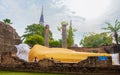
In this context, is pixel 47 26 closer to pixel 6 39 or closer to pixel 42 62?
pixel 6 39

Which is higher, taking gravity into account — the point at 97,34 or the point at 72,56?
the point at 97,34

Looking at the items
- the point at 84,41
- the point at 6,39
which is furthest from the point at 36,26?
the point at 6,39

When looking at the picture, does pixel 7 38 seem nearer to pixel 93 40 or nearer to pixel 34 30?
pixel 34 30

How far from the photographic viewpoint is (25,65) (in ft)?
59.4

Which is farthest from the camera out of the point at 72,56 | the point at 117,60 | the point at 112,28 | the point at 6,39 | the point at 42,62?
the point at 112,28

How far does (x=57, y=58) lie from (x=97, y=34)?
51.3m

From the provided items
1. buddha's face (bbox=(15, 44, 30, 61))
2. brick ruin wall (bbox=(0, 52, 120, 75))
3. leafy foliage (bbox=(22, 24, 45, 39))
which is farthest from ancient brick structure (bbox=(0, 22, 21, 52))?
leafy foliage (bbox=(22, 24, 45, 39))

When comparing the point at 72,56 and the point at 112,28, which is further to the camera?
the point at 112,28

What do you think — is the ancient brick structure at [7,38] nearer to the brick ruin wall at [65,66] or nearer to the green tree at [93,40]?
the brick ruin wall at [65,66]

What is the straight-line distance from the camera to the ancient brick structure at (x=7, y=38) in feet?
83.4

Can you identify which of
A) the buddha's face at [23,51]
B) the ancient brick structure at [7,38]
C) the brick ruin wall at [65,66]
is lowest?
the brick ruin wall at [65,66]

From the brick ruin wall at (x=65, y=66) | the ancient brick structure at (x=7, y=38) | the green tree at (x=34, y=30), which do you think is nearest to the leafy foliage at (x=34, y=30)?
the green tree at (x=34, y=30)

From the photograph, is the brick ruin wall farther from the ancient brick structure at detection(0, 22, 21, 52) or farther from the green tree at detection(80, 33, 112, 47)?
the green tree at detection(80, 33, 112, 47)

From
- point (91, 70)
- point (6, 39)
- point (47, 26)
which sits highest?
point (47, 26)
